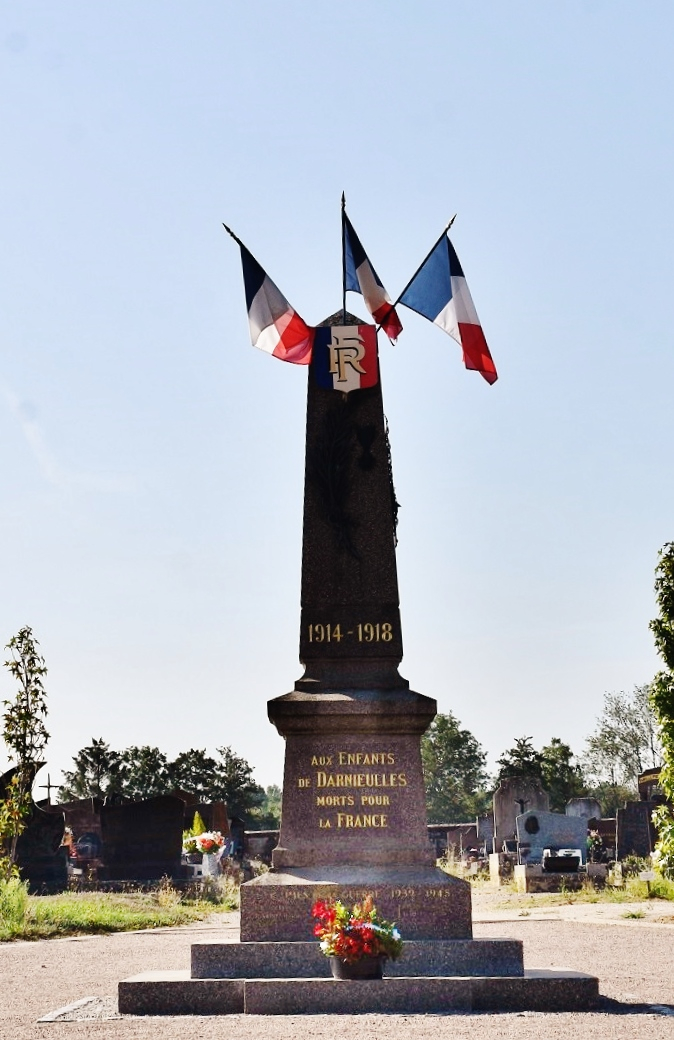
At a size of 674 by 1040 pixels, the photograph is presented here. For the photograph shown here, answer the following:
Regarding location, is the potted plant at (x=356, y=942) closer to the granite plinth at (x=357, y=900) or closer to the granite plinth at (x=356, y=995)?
the granite plinth at (x=356, y=995)

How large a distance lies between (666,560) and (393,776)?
30.5 feet

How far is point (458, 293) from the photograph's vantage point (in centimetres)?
1360

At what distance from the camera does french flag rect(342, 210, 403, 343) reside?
13.4m

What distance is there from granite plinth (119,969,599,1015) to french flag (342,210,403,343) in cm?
673

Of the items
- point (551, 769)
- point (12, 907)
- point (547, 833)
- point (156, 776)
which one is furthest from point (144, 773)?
point (12, 907)

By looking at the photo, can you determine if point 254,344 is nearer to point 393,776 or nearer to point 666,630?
point 393,776

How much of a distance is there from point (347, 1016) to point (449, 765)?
8780 cm

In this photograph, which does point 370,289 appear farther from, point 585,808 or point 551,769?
point 551,769

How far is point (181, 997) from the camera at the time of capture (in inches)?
387

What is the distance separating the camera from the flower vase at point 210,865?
2848 cm

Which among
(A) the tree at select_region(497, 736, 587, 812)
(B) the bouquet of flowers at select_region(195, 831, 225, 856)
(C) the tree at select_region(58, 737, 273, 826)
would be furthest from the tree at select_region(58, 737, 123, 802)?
(B) the bouquet of flowers at select_region(195, 831, 225, 856)

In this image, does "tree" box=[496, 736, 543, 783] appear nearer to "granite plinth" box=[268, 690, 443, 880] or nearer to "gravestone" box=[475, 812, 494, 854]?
"gravestone" box=[475, 812, 494, 854]

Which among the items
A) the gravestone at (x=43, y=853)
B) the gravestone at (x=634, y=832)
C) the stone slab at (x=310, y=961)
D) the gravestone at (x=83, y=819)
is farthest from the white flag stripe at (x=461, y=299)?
the gravestone at (x=83, y=819)

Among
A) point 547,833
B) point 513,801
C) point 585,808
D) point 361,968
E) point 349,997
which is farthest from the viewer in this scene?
point 585,808
